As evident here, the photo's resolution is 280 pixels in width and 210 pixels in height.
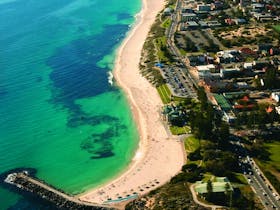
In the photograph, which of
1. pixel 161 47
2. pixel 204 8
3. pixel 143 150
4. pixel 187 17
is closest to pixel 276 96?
pixel 143 150

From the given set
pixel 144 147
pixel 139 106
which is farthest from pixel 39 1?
pixel 144 147

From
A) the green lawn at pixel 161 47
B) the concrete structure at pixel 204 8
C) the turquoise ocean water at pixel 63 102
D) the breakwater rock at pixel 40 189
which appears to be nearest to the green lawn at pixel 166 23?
the green lawn at pixel 161 47

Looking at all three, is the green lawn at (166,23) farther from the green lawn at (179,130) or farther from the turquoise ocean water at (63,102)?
the green lawn at (179,130)

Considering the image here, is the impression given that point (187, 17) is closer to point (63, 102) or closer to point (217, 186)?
point (63, 102)

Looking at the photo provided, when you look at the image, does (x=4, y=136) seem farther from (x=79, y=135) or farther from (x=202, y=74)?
(x=202, y=74)

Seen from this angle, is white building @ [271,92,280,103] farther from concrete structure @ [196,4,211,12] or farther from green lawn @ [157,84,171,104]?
concrete structure @ [196,4,211,12]

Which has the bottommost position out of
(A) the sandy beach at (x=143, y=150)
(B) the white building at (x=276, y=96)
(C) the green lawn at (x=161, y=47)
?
(A) the sandy beach at (x=143, y=150)
